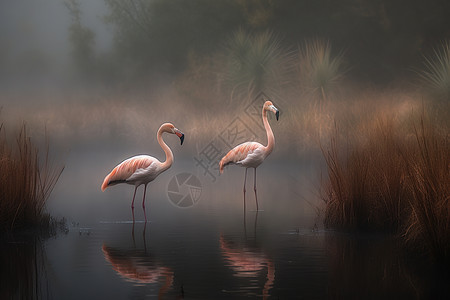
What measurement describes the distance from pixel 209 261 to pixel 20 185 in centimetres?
216

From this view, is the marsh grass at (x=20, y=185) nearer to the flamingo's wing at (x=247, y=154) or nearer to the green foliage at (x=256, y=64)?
the flamingo's wing at (x=247, y=154)

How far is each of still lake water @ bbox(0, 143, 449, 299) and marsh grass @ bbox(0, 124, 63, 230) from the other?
0.23 metres

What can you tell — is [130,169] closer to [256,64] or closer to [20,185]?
[20,185]

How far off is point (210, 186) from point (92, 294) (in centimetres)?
976

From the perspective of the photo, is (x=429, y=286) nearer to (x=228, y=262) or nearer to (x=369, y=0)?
(x=228, y=262)

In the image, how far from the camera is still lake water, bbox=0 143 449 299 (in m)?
4.14

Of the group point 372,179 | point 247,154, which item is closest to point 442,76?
point 247,154

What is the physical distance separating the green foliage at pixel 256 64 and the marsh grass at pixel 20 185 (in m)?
14.8

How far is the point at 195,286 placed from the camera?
421cm

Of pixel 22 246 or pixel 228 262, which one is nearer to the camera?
pixel 228 262

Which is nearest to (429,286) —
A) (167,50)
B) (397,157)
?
(397,157)

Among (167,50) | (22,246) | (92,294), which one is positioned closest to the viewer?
(92,294)

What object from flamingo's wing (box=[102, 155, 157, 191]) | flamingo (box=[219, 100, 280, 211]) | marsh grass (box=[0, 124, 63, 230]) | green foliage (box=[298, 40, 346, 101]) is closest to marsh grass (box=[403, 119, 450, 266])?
marsh grass (box=[0, 124, 63, 230])

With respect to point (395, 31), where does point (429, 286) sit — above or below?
below
